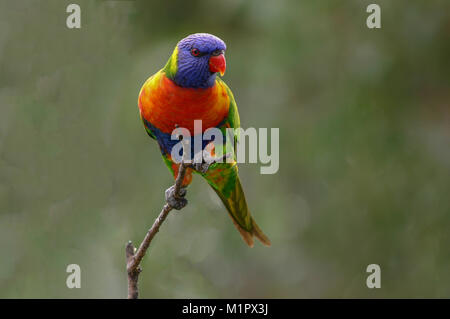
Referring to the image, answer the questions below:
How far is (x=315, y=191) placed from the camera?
11.2ft

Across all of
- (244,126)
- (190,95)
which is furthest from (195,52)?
(244,126)

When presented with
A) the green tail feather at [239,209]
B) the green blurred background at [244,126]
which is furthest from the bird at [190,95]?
the green blurred background at [244,126]

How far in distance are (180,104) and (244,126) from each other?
0.82 metres

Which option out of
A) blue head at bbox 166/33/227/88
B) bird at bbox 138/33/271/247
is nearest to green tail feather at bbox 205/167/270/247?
bird at bbox 138/33/271/247

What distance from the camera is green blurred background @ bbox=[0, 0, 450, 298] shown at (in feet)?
10.0

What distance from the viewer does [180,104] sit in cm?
229

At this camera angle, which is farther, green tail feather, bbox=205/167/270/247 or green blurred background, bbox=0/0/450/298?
green blurred background, bbox=0/0/450/298

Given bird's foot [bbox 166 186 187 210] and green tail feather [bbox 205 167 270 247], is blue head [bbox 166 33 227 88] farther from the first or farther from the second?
green tail feather [bbox 205 167 270 247]

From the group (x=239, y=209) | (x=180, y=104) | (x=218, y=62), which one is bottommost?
(x=239, y=209)

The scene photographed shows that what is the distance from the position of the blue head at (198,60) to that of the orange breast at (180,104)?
0.04 meters

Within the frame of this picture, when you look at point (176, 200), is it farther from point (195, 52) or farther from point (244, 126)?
point (244, 126)

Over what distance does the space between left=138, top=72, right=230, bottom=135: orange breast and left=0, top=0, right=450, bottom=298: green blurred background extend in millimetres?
684

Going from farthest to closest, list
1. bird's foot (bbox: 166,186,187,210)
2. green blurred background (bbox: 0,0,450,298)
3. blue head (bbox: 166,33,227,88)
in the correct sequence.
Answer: green blurred background (bbox: 0,0,450,298) → blue head (bbox: 166,33,227,88) → bird's foot (bbox: 166,186,187,210)

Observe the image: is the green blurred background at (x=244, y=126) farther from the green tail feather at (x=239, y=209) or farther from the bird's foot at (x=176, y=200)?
the bird's foot at (x=176, y=200)
